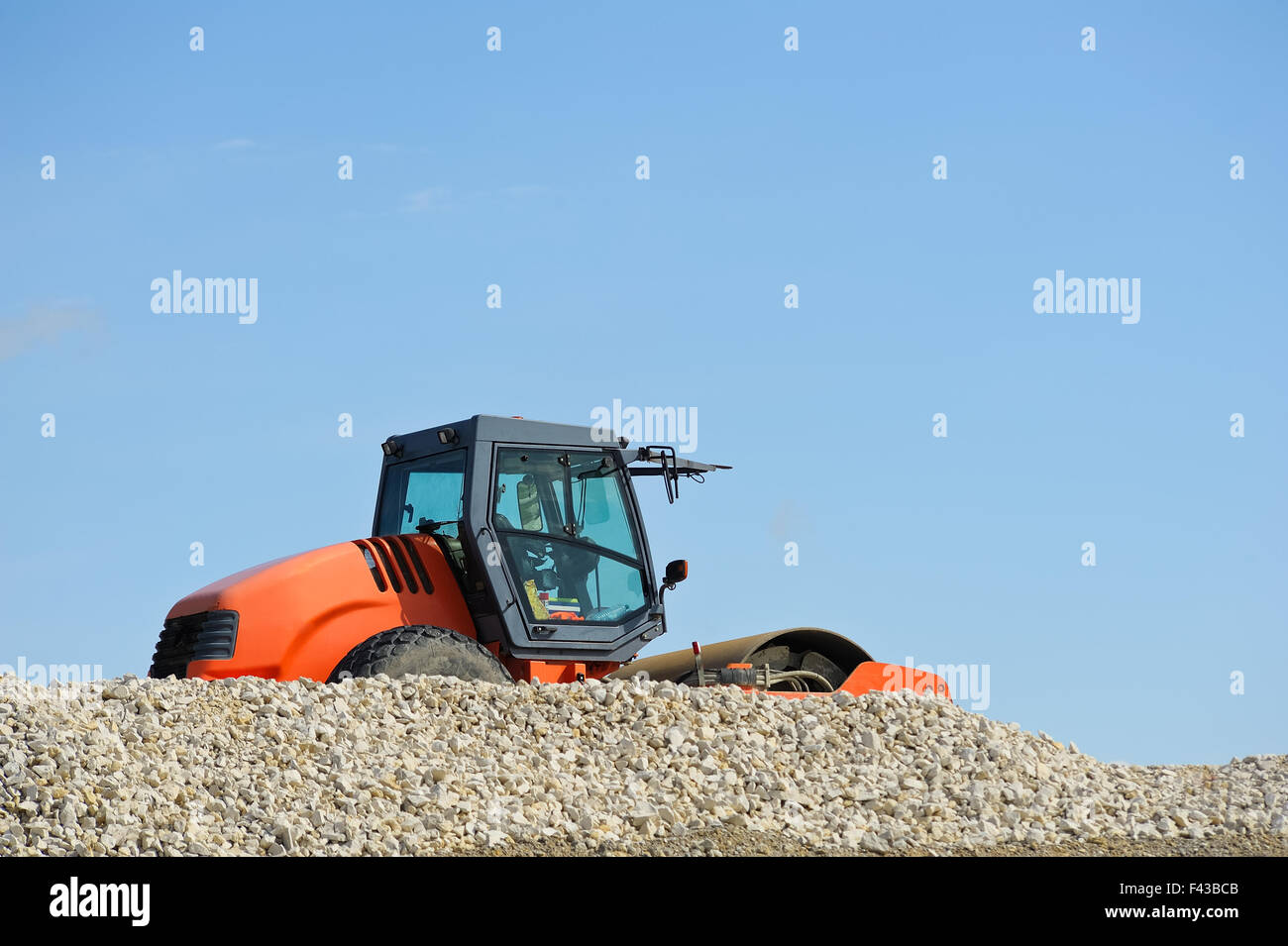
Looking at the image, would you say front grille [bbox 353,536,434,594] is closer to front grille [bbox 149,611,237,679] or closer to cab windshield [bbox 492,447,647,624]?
cab windshield [bbox 492,447,647,624]

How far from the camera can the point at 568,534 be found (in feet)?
34.7

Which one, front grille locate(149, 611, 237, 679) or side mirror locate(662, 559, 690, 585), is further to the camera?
side mirror locate(662, 559, 690, 585)

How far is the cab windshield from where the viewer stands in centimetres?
1034

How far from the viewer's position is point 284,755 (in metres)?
8.11

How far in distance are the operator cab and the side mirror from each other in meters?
0.19

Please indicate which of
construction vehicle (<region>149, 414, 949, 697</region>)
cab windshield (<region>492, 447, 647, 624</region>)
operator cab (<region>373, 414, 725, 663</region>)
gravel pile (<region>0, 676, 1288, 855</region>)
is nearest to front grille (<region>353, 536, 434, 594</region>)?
construction vehicle (<region>149, 414, 949, 697</region>)

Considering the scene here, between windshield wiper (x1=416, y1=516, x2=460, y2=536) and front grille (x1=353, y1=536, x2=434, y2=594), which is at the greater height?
windshield wiper (x1=416, y1=516, x2=460, y2=536)

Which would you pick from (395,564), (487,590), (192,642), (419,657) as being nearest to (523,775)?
(419,657)

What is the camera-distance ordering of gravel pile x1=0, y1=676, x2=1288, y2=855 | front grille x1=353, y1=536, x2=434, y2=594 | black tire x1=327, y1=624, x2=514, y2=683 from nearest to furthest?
gravel pile x1=0, y1=676, x2=1288, y2=855
black tire x1=327, y1=624, x2=514, y2=683
front grille x1=353, y1=536, x2=434, y2=594

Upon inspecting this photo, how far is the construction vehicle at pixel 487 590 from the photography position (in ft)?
31.5

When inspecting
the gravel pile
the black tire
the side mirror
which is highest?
the side mirror

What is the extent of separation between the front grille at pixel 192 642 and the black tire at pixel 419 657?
2.63 feet
